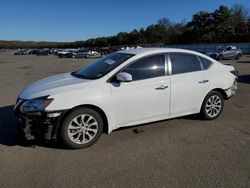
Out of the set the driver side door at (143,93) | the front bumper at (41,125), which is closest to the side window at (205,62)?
the driver side door at (143,93)

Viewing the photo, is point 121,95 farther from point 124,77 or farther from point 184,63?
point 184,63

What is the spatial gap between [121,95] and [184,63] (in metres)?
1.60

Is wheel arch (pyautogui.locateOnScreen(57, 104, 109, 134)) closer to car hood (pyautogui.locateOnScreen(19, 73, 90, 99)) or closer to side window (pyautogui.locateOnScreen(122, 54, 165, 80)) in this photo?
car hood (pyautogui.locateOnScreen(19, 73, 90, 99))

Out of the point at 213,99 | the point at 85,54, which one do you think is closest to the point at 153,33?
the point at 85,54

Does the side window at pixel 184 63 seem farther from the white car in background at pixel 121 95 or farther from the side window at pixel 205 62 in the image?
the side window at pixel 205 62

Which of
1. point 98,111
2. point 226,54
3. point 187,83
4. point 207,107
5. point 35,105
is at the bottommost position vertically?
point 207,107

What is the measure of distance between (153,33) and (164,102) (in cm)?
10050

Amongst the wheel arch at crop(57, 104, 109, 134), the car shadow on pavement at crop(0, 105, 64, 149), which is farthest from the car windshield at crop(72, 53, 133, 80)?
the car shadow on pavement at crop(0, 105, 64, 149)

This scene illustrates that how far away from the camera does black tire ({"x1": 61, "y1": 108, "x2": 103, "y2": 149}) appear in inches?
174

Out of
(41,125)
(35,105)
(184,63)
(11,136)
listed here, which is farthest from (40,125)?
(184,63)

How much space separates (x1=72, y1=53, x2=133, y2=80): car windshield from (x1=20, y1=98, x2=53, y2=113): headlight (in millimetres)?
979

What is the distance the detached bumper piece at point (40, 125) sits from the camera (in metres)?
4.30

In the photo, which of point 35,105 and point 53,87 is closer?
point 35,105

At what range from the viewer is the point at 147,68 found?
5.12m
